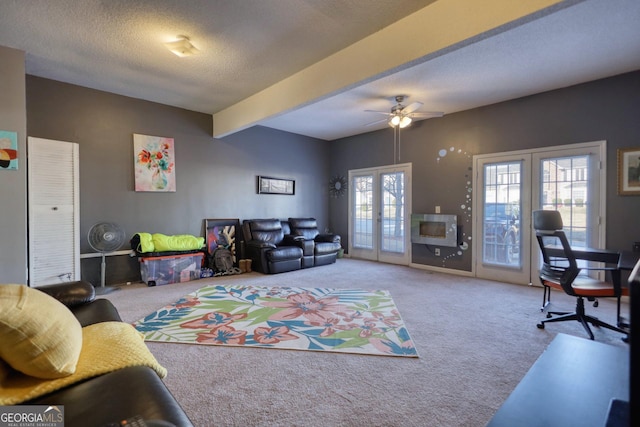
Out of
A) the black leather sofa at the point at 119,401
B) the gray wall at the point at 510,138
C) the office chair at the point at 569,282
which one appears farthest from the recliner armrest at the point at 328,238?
the black leather sofa at the point at 119,401

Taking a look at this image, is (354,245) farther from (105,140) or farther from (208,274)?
(105,140)

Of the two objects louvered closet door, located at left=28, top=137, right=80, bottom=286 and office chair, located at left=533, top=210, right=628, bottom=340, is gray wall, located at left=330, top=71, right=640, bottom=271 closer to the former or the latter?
office chair, located at left=533, top=210, right=628, bottom=340

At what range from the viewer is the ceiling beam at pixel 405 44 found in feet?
6.50

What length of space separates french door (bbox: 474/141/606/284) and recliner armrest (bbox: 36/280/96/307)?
204 inches

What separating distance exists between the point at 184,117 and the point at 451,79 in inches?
166

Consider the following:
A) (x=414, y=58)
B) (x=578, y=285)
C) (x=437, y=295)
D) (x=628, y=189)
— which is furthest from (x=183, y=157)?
(x=628, y=189)

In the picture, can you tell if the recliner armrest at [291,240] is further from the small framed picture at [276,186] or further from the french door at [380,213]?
the french door at [380,213]

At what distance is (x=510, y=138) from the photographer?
4605 millimetres

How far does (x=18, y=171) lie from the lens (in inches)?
121

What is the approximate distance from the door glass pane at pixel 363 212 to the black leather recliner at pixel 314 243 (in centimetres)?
83

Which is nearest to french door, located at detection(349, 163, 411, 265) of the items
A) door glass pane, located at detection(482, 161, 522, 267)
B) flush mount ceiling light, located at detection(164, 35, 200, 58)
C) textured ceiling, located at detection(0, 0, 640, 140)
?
door glass pane, located at detection(482, 161, 522, 267)

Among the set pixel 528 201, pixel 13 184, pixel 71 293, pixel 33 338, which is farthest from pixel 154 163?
pixel 528 201

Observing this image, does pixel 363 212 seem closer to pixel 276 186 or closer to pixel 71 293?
pixel 276 186

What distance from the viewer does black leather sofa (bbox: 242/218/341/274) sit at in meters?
5.17
